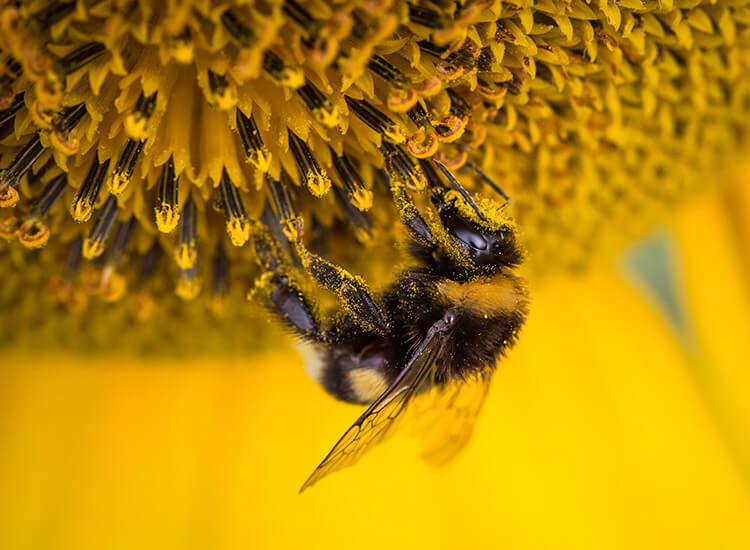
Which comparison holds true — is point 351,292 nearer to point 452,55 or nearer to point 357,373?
point 357,373

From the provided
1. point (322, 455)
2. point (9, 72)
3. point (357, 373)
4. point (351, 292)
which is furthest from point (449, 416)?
point (9, 72)

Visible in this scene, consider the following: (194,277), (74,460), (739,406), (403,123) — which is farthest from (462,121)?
Answer: (739,406)

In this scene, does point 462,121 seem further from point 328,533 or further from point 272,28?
point 328,533

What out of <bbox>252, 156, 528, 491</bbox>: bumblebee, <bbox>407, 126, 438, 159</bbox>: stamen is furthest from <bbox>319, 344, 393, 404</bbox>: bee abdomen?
<bbox>407, 126, 438, 159</bbox>: stamen

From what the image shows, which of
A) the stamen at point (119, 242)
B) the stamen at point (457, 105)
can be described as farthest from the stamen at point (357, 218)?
the stamen at point (119, 242)

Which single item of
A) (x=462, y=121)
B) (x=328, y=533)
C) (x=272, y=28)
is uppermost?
(x=462, y=121)

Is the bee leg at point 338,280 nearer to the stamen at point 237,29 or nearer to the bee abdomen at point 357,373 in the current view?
the bee abdomen at point 357,373
